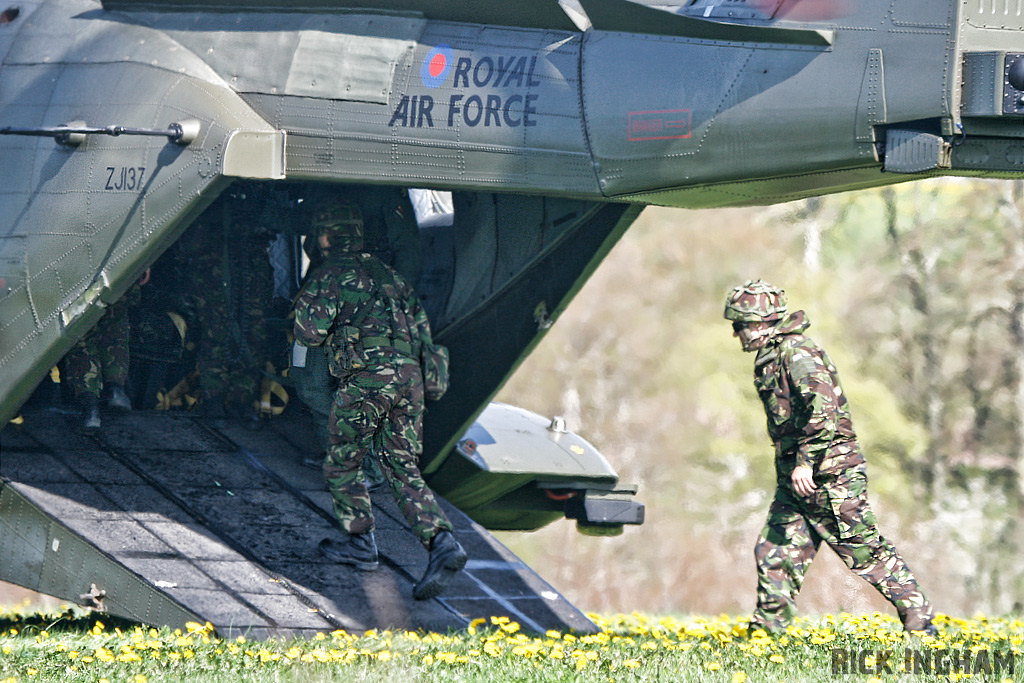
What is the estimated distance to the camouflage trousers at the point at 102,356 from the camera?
363 inches

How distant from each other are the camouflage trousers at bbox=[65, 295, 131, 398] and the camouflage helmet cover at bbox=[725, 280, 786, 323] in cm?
395

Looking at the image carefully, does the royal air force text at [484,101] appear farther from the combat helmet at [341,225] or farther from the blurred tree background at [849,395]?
the blurred tree background at [849,395]

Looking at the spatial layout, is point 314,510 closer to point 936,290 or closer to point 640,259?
point 936,290

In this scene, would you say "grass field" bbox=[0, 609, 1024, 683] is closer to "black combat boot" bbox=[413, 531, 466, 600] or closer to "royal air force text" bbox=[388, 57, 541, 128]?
"black combat boot" bbox=[413, 531, 466, 600]

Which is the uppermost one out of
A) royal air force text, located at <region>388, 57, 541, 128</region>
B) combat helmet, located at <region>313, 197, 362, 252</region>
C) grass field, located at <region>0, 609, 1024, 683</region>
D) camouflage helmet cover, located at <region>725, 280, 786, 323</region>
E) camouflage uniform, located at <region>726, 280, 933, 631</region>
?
royal air force text, located at <region>388, 57, 541, 128</region>

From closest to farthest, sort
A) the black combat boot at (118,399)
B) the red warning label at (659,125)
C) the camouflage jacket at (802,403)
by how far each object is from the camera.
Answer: the red warning label at (659,125) → the camouflage jacket at (802,403) → the black combat boot at (118,399)

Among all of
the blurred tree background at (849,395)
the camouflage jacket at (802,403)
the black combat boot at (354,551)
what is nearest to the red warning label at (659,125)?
the camouflage jacket at (802,403)

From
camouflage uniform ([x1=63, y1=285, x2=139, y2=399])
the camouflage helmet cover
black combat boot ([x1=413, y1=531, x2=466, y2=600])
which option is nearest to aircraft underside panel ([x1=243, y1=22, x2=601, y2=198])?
the camouflage helmet cover

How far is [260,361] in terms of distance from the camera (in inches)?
392

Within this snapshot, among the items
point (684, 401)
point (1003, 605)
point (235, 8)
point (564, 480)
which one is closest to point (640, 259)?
point (684, 401)

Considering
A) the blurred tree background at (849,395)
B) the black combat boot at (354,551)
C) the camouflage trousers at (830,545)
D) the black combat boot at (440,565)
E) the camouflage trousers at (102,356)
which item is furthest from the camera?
the blurred tree background at (849,395)

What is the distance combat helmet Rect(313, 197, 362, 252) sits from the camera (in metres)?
8.85

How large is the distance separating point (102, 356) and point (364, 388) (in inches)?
75.9

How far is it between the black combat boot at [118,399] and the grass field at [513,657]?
1663 millimetres
